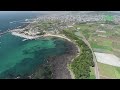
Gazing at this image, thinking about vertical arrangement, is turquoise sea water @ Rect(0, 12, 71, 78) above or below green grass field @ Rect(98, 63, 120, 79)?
above

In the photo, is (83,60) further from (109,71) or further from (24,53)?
(24,53)

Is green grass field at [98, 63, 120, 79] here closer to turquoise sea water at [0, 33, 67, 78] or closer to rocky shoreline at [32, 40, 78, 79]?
rocky shoreline at [32, 40, 78, 79]

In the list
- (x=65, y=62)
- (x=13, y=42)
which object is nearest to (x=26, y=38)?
(x=13, y=42)

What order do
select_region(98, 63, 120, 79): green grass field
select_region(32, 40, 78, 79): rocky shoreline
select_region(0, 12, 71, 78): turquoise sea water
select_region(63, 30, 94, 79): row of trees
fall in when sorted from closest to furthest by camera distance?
select_region(98, 63, 120, 79): green grass field → select_region(0, 12, 71, 78): turquoise sea water → select_region(32, 40, 78, 79): rocky shoreline → select_region(63, 30, 94, 79): row of trees

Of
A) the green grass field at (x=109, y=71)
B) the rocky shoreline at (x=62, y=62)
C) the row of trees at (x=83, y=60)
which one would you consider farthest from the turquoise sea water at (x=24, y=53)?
the green grass field at (x=109, y=71)

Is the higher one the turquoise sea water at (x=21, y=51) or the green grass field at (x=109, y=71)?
the turquoise sea water at (x=21, y=51)

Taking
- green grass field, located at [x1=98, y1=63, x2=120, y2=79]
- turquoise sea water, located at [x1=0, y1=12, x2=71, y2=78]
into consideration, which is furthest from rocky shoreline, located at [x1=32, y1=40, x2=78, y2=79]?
green grass field, located at [x1=98, y1=63, x2=120, y2=79]

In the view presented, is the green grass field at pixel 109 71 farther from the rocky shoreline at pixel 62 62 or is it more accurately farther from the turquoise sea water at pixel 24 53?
the turquoise sea water at pixel 24 53
